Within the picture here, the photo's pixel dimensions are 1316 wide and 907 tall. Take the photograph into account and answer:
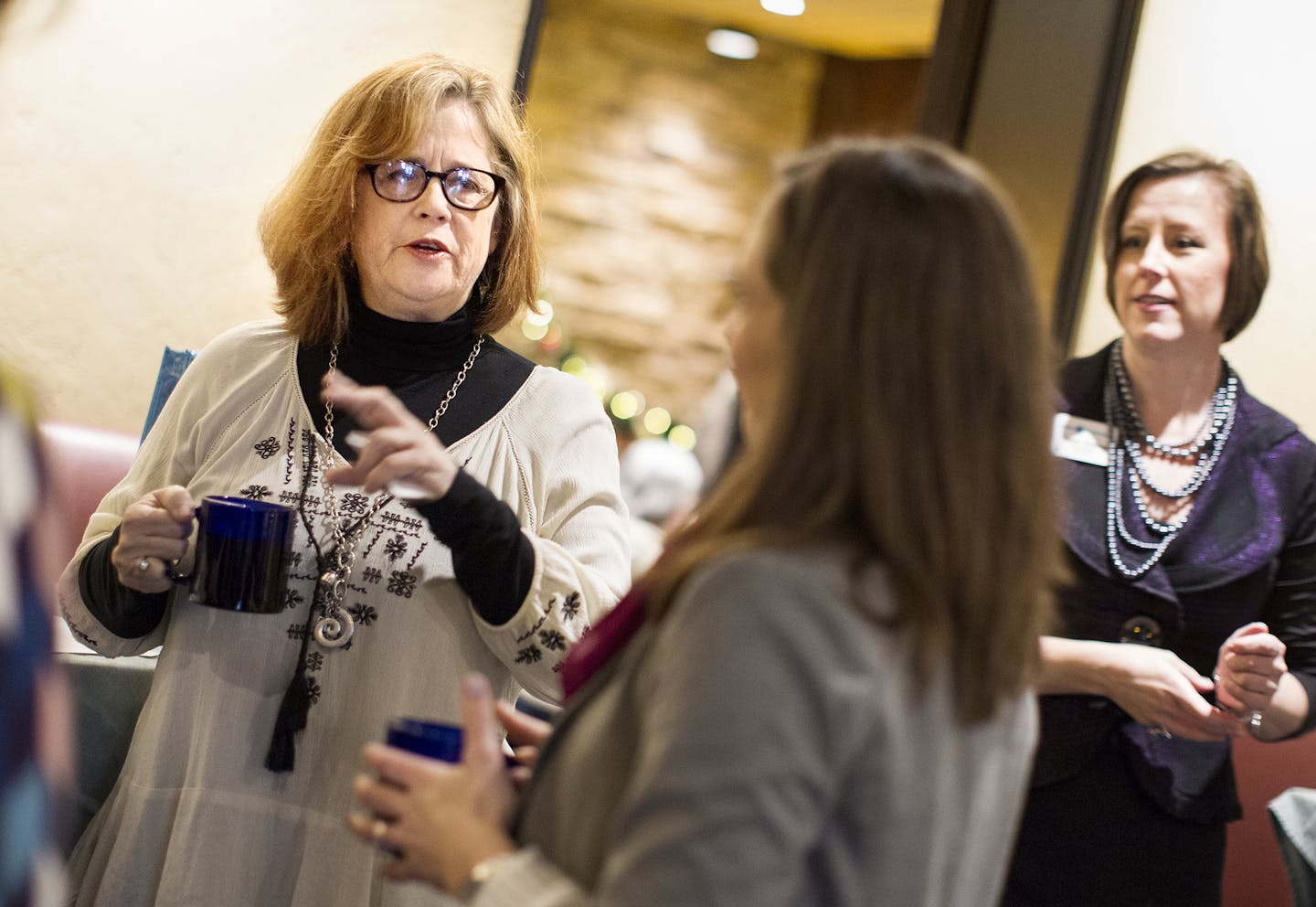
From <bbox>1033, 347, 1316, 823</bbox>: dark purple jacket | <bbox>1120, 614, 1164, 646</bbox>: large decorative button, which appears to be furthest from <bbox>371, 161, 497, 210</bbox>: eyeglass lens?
<bbox>1120, 614, 1164, 646</bbox>: large decorative button

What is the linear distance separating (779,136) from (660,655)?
580 centimetres

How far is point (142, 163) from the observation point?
9.80ft

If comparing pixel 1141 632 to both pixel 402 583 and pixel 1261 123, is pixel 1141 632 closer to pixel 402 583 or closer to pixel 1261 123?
pixel 402 583

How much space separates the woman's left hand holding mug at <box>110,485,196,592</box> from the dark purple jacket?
1.12 meters

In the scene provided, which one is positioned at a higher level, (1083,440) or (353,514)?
(1083,440)

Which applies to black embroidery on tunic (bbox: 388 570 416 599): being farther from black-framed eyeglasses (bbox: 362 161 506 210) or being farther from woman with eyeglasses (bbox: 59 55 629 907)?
black-framed eyeglasses (bbox: 362 161 506 210)

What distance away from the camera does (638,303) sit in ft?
19.9

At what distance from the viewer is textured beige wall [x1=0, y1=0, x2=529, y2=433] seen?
2910 millimetres

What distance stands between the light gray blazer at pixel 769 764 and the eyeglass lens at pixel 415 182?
3.02 feet

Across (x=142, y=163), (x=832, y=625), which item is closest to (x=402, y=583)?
(x=832, y=625)

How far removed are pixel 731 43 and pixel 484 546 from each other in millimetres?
5165

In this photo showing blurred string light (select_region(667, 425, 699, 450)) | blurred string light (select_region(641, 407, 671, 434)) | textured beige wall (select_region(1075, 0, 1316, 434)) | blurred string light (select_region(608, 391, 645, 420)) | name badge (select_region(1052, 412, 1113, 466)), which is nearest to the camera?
name badge (select_region(1052, 412, 1113, 466))

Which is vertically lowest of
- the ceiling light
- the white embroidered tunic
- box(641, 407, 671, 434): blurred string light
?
the white embroidered tunic

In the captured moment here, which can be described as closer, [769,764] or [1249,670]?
[769,764]
